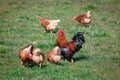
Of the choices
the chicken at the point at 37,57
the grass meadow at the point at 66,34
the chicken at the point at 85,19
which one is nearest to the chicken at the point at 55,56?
the grass meadow at the point at 66,34

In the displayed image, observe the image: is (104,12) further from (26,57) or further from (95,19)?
(26,57)

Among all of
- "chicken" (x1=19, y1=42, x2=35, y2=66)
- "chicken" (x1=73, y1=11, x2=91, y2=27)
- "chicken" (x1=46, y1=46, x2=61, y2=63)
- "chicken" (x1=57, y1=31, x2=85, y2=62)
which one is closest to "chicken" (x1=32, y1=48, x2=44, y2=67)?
"chicken" (x1=19, y1=42, x2=35, y2=66)

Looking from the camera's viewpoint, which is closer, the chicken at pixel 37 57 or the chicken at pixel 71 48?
the chicken at pixel 37 57

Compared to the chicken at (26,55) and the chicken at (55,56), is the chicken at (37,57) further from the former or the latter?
the chicken at (55,56)

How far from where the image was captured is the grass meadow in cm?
1148

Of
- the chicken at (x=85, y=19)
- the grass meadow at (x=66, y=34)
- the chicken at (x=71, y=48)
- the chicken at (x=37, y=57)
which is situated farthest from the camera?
the chicken at (x=85, y=19)

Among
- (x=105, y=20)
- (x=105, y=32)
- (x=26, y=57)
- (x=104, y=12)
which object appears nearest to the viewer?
(x=26, y=57)

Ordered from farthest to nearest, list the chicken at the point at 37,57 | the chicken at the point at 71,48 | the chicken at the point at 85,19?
the chicken at the point at 85,19
the chicken at the point at 71,48
the chicken at the point at 37,57

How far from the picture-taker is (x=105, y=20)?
2142cm

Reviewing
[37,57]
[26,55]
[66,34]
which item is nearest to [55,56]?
[37,57]

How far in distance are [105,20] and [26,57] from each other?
403 inches

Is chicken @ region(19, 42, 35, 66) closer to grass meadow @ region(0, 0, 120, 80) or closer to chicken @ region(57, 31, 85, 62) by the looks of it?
grass meadow @ region(0, 0, 120, 80)

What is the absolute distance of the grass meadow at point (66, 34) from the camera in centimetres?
1148

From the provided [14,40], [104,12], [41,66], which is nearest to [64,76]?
[41,66]
